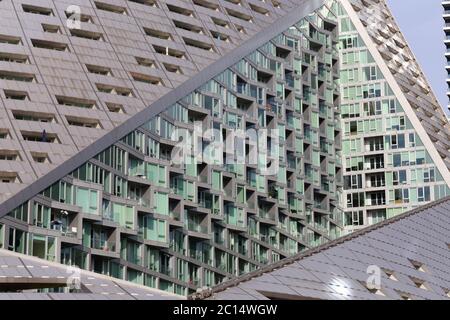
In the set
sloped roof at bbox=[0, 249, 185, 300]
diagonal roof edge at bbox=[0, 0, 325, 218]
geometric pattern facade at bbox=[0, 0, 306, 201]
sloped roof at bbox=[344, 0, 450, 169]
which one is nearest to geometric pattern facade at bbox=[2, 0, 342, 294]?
diagonal roof edge at bbox=[0, 0, 325, 218]

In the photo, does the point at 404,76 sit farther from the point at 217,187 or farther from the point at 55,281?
the point at 55,281

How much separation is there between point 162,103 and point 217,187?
893 cm

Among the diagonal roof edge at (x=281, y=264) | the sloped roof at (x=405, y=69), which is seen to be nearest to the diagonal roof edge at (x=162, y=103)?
the sloped roof at (x=405, y=69)

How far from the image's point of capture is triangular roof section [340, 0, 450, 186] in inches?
4439

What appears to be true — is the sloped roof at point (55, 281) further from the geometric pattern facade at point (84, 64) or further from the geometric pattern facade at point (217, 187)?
the geometric pattern facade at point (84, 64)

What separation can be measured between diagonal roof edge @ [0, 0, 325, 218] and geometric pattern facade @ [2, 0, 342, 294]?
0.47 meters

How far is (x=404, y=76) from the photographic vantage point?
120250mm

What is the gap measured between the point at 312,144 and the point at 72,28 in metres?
30.1

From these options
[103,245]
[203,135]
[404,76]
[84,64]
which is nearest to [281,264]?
[103,245]

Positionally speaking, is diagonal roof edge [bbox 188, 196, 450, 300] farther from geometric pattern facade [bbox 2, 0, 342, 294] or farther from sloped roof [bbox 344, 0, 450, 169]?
sloped roof [bbox 344, 0, 450, 169]

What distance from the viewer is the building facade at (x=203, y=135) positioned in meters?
72.6

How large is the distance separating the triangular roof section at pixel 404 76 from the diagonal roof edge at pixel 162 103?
767cm

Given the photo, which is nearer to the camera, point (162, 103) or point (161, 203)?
point (161, 203)
